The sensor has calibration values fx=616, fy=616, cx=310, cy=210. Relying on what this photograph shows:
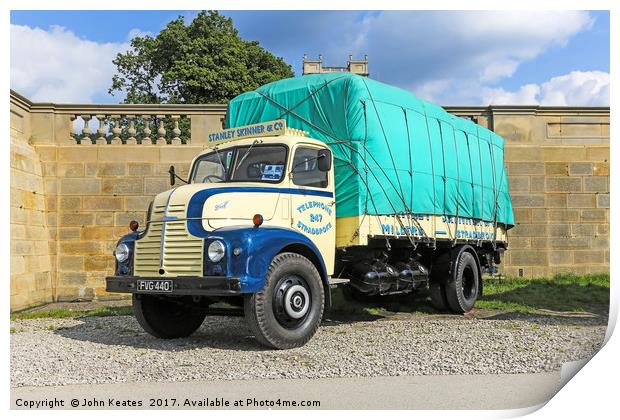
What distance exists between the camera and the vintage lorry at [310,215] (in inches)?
286

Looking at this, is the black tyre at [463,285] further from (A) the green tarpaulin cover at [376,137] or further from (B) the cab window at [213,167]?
(B) the cab window at [213,167]

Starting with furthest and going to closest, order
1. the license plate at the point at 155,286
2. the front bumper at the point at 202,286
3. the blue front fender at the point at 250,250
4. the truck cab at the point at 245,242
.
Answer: the license plate at the point at 155,286 → the truck cab at the point at 245,242 → the blue front fender at the point at 250,250 → the front bumper at the point at 202,286

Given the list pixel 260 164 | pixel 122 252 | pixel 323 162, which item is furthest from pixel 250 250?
pixel 122 252

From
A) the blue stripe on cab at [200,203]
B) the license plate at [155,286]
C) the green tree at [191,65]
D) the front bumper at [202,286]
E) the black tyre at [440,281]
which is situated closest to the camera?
the front bumper at [202,286]

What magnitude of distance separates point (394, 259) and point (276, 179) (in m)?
3.26

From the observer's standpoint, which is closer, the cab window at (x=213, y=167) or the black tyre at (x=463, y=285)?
the cab window at (x=213, y=167)

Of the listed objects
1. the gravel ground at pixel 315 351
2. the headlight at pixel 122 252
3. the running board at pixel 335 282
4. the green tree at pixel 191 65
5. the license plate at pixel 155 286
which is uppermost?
the green tree at pixel 191 65

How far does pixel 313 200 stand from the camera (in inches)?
333

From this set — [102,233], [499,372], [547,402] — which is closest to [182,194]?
[499,372]

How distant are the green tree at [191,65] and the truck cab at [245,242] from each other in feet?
65.6

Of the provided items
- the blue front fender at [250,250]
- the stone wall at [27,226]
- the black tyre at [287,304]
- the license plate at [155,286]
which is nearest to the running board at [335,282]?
the black tyre at [287,304]

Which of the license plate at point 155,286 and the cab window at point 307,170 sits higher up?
the cab window at point 307,170

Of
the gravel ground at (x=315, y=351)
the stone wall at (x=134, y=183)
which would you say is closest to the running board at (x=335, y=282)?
the gravel ground at (x=315, y=351)

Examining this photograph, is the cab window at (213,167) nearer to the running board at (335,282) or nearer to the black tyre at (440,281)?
the running board at (335,282)
